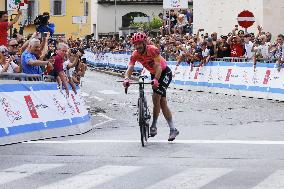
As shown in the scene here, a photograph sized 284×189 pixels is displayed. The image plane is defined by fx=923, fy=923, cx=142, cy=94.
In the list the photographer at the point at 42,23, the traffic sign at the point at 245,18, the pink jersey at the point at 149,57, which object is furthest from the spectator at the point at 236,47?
the pink jersey at the point at 149,57

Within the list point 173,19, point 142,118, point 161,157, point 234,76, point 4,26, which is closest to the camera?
point 161,157

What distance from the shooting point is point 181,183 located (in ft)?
35.4

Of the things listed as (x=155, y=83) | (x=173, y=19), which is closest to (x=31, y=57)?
(x=155, y=83)

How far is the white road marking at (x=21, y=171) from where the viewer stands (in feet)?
37.2

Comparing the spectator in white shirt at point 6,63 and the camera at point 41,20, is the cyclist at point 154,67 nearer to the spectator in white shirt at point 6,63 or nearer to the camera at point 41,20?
the spectator in white shirt at point 6,63

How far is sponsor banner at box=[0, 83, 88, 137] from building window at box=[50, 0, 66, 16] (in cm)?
8032

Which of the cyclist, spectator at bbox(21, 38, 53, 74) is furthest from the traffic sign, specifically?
the cyclist

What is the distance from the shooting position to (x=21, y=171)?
1198cm

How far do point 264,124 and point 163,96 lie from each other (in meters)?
3.98

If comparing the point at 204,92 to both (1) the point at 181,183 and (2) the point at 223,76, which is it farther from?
(1) the point at 181,183

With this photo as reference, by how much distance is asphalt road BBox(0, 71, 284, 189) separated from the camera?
1098cm

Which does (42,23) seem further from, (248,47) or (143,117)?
(248,47)

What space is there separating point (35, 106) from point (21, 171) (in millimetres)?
5200

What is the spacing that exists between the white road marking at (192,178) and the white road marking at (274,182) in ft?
2.11
